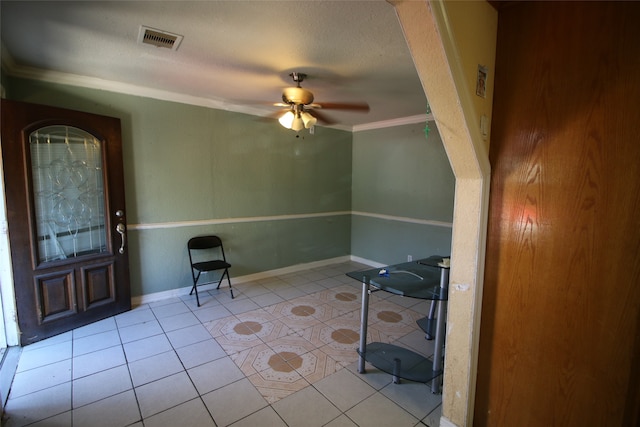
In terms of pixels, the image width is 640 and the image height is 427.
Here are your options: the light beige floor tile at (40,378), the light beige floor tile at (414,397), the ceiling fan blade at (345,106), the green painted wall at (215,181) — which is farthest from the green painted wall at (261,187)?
the light beige floor tile at (414,397)

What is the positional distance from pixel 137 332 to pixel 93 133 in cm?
193

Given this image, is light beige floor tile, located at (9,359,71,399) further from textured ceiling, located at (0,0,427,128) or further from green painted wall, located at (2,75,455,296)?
textured ceiling, located at (0,0,427,128)

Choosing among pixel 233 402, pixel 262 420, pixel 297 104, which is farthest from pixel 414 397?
pixel 297 104

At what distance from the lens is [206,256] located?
12.2 ft

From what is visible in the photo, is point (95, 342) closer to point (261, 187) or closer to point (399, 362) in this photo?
point (261, 187)

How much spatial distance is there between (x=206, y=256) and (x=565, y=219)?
3.57 m

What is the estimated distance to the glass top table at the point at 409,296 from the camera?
6.33 feet

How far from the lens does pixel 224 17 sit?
174 cm

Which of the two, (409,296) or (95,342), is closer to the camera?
(409,296)

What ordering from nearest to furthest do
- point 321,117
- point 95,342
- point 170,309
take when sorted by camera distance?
point 95,342 → point 170,309 → point 321,117

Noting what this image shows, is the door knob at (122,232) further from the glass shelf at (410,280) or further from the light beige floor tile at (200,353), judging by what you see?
the glass shelf at (410,280)

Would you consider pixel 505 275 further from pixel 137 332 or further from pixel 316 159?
pixel 316 159

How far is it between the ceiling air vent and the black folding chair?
84.4 inches

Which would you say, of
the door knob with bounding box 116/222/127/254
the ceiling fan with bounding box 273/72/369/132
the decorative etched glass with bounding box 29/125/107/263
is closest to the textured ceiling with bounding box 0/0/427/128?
the ceiling fan with bounding box 273/72/369/132
